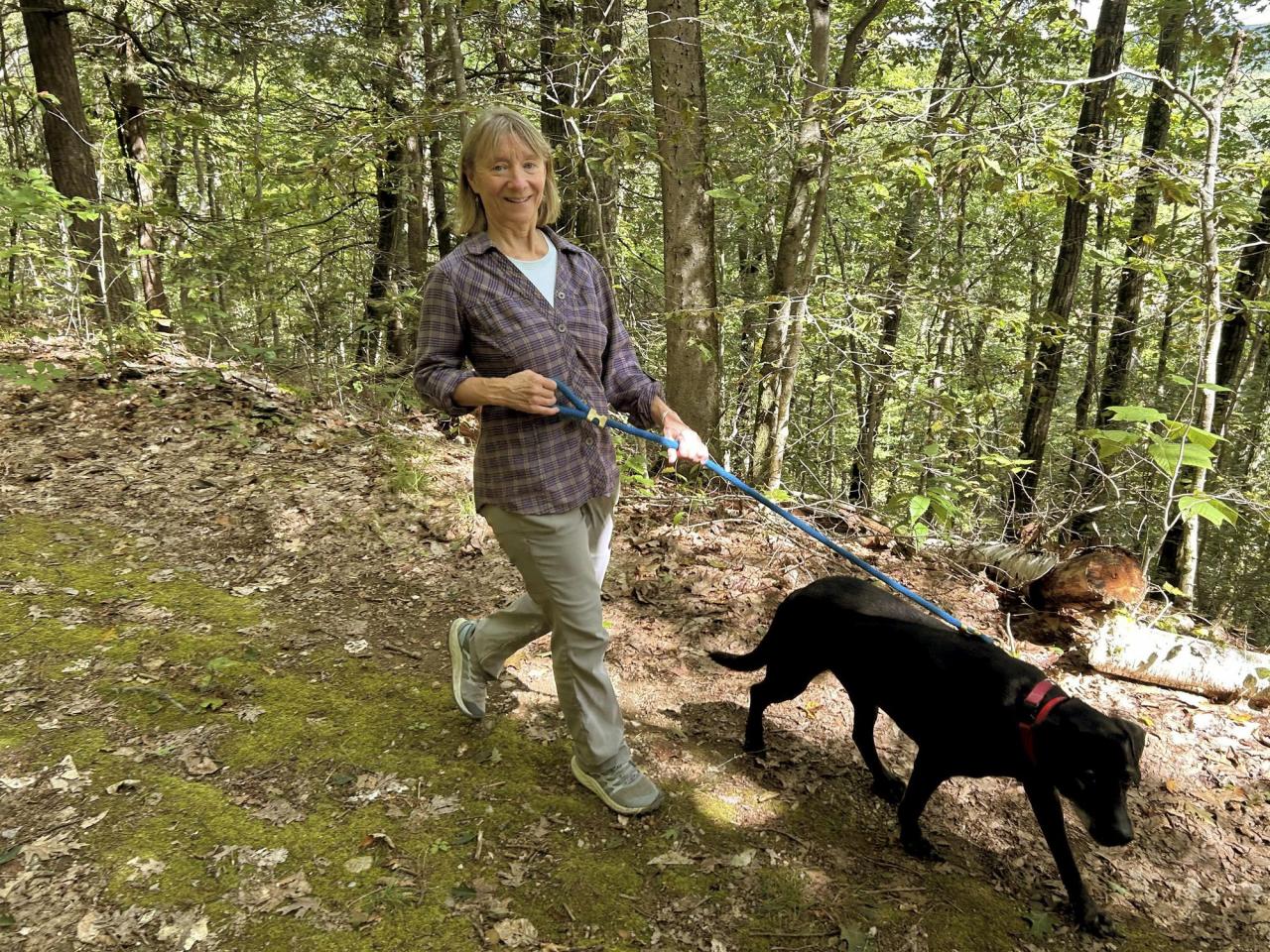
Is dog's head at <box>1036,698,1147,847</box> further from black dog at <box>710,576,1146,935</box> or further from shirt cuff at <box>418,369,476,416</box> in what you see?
shirt cuff at <box>418,369,476,416</box>

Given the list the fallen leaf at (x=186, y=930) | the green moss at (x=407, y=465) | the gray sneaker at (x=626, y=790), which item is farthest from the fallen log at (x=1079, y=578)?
the fallen leaf at (x=186, y=930)

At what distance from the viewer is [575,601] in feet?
8.18

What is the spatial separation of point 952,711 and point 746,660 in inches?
37.7

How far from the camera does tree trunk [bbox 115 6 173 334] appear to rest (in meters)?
8.45

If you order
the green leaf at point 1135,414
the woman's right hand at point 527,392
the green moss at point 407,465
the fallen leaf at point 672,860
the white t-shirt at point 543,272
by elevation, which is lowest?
the fallen leaf at point 672,860

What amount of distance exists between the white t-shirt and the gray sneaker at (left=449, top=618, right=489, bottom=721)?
1.55m

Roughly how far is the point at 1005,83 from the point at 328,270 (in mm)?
10004

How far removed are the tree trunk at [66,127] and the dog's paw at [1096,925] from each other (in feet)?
29.5

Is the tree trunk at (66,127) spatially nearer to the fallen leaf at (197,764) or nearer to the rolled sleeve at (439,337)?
the fallen leaf at (197,764)

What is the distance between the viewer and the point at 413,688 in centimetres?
349

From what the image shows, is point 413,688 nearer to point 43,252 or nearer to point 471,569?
point 471,569

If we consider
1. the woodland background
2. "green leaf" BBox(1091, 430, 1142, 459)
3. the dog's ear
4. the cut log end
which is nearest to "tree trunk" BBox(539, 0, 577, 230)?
the woodland background

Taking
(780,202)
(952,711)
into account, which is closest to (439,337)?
(952,711)

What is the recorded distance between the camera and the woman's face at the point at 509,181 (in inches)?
90.3
